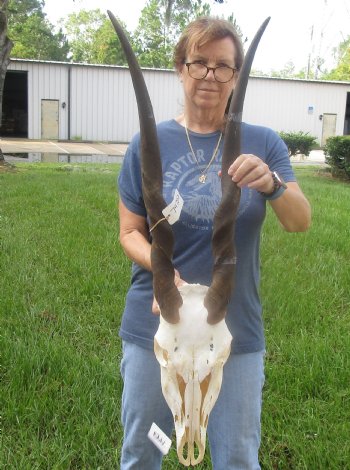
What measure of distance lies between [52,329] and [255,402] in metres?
2.38

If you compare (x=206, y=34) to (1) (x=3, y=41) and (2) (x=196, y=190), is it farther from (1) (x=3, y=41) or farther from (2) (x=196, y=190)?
(1) (x=3, y=41)

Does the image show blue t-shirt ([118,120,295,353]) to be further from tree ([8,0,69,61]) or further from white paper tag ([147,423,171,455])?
tree ([8,0,69,61])

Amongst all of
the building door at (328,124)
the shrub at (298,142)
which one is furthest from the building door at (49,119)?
the building door at (328,124)

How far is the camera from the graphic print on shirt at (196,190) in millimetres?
1905

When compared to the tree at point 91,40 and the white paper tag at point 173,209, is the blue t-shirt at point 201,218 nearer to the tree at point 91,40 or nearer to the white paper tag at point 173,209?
the white paper tag at point 173,209

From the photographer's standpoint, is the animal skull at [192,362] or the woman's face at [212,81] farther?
the woman's face at [212,81]

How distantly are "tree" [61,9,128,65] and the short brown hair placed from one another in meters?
59.4

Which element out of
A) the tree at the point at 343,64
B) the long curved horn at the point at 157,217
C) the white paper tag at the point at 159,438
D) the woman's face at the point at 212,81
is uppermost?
the tree at the point at 343,64

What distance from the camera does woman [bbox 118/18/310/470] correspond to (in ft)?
6.32

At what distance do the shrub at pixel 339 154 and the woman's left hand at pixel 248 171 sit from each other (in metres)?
13.0

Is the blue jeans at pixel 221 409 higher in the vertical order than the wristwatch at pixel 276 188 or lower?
lower

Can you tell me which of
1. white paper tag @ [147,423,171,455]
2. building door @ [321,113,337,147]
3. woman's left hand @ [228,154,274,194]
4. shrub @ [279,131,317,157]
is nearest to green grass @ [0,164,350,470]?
white paper tag @ [147,423,171,455]

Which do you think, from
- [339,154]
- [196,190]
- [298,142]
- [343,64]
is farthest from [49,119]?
[343,64]

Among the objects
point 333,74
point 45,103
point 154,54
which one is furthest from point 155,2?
point 45,103
